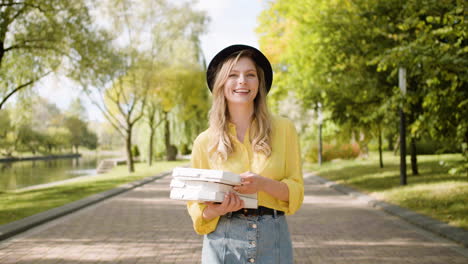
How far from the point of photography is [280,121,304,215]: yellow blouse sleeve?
7.09ft

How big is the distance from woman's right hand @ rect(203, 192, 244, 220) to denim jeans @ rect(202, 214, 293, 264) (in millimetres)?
114

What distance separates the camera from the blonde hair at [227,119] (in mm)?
2176

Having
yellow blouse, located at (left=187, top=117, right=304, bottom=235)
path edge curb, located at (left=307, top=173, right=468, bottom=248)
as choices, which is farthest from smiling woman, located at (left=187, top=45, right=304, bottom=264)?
path edge curb, located at (left=307, top=173, right=468, bottom=248)

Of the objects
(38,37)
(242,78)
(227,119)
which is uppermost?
(38,37)

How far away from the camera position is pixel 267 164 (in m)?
2.19

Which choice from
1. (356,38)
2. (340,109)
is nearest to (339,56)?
(356,38)

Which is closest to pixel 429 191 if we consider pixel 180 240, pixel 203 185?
pixel 180 240

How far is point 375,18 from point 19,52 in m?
11.8

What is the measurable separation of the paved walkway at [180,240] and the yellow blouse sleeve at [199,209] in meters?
4.55

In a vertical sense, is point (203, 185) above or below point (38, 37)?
below

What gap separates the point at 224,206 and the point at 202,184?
16 cm

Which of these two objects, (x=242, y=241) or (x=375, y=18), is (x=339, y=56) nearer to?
(x=375, y=18)

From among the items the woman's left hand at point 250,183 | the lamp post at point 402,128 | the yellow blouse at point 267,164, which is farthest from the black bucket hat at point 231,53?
the lamp post at point 402,128

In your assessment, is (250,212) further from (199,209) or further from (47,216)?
(47,216)
